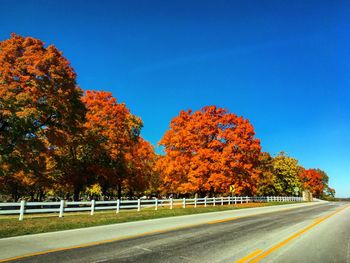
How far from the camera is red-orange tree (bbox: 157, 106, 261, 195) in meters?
35.3

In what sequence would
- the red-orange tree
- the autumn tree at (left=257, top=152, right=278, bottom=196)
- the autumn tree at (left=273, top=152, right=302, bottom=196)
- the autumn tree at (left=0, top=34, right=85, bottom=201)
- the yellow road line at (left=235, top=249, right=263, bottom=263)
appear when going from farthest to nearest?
the autumn tree at (left=273, top=152, right=302, bottom=196), the autumn tree at (left=257, top=152, right=278, bottom=196), the red-orange tree, the autumn tree at (left=0, top=34, right=85, bottom=201), the yellow road line at (left=235, top=249, right=263, bottom=263)

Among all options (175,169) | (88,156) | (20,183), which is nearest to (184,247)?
(88,156)

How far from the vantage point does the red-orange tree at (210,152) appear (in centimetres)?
3531

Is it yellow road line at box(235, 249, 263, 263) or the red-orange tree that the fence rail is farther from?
yellow road line at box(235, 249, 263, 263)

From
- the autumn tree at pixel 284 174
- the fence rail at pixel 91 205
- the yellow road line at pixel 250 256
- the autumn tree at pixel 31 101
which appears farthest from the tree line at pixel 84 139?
the autumn tree at pixel 284 174

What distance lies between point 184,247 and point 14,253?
4206 mm

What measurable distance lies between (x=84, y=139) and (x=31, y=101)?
9543 millimetres

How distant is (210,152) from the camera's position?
3569 cm

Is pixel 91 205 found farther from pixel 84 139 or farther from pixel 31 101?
pixel 84 139

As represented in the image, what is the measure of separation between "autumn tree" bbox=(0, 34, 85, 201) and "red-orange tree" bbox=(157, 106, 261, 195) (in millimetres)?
15324

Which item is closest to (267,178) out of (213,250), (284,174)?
(284,174)

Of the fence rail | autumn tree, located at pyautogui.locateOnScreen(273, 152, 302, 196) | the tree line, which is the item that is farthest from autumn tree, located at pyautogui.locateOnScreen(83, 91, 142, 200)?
autumn tree, located at pyautogui.locateOnScreen(273, 152, 302, 196)

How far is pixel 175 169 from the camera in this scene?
1441 inches

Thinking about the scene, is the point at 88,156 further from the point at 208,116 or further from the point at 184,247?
the point at 184,247
